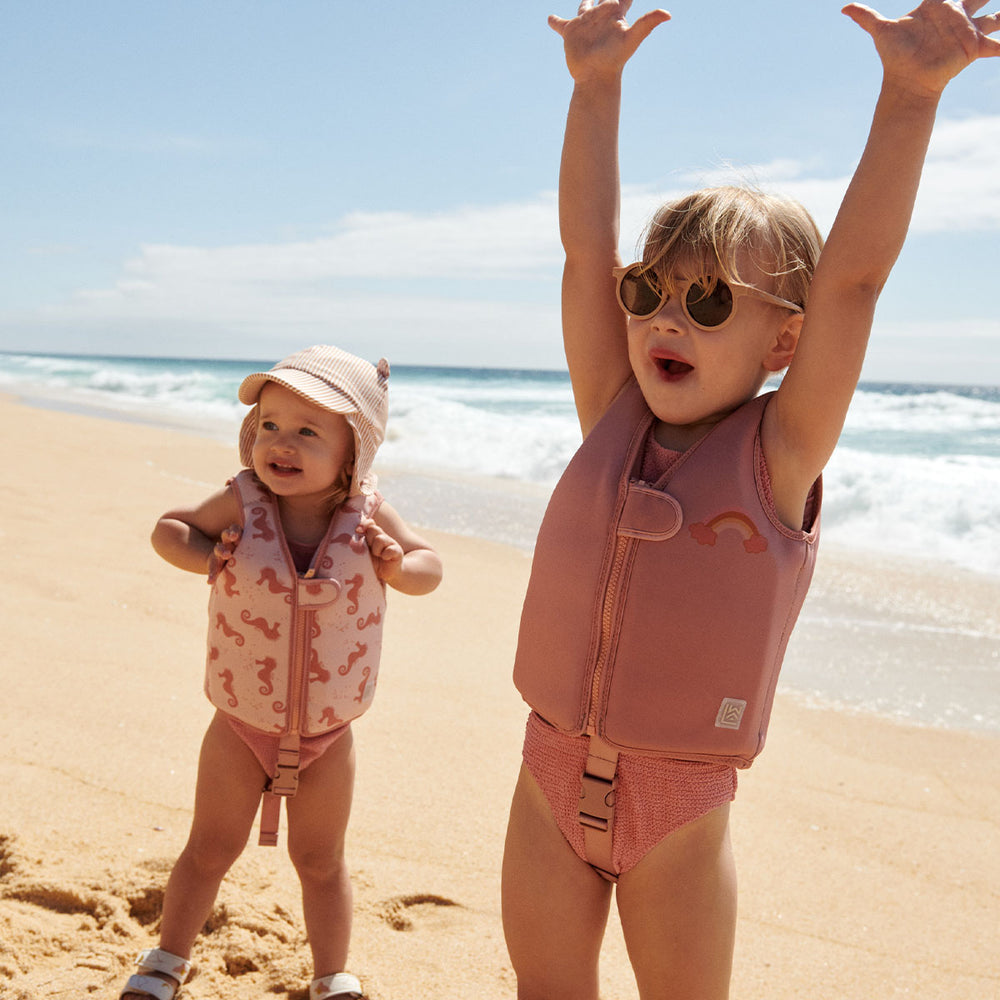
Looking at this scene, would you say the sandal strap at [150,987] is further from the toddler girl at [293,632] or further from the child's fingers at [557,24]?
the child's fingers at [557,24]

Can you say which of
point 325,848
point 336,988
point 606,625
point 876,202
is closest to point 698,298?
point 876,202

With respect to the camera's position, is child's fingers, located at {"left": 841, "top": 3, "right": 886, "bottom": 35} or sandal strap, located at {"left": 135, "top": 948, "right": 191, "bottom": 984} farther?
sandal strap, located at {"left": 135, "top": 948, "right": 191, "bottom": 984}

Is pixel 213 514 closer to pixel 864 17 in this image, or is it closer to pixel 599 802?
pixel 599 802

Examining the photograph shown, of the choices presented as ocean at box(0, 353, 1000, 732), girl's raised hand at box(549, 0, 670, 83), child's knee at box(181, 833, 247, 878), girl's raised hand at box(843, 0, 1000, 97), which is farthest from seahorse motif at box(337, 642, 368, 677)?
ocean at box(0, 353, 1000, 732)

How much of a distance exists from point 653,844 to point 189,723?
2781 mm

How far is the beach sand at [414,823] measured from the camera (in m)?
2.82

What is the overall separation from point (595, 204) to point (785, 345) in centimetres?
52

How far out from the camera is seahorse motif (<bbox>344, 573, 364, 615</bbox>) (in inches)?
98.8

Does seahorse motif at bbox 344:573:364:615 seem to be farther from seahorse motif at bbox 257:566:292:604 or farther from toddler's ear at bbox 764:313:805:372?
toddler's ear at bbox 764:313:805:372

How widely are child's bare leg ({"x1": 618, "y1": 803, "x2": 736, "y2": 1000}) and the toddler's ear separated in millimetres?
855

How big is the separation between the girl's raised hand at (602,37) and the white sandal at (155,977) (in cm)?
229

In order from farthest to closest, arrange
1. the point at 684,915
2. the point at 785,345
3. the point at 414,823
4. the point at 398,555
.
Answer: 1. the point at 414,823
2. the point at 398,555
3. the point at 785,345
4. the point at 684,915

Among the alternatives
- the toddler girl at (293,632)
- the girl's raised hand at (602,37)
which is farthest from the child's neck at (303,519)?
the girl's raised hand at (602,37)

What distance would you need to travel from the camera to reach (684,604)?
1851 mm
